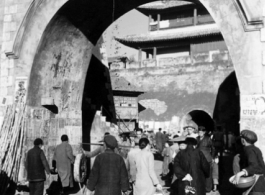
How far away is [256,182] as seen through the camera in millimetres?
4559

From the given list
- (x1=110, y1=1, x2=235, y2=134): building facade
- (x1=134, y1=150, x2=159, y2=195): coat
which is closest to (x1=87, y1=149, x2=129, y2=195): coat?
(x1=134, y1=150, x2=159, y2=195): coat

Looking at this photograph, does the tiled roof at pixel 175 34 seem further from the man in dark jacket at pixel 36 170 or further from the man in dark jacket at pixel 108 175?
the man in dark jacket at pixel 108 175

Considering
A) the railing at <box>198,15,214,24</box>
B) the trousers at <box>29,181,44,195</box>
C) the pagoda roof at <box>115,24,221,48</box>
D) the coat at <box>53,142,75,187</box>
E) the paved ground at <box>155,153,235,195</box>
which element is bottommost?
the paved ground at <box>155,153,235,195</box>

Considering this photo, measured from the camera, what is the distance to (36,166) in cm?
643

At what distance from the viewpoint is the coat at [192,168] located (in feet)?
17.0

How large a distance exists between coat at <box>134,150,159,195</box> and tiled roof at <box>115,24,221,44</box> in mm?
23103

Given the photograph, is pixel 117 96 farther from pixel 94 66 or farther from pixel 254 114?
pixel 254 114

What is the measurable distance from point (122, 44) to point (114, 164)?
28.7 meters

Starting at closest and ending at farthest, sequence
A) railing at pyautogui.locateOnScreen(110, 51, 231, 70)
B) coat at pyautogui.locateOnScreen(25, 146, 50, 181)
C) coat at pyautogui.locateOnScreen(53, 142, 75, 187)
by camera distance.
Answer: coat at pyautogui.locateOnScreen(25, 146, 50, 181) → coat at pyautogui.locateOnScreen(53, 142, 75, 187) → railing at pyautogui.locateOnScreen(110, 51, 231, 70)

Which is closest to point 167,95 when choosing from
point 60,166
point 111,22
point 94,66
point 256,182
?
point 94,66

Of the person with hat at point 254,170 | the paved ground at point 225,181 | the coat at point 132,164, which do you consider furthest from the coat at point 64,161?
the person with hat at point 254,170

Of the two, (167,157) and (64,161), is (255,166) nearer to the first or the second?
(64,161)

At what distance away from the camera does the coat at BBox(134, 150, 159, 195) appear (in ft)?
18.1

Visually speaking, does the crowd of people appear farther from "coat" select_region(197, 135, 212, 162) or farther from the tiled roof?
the tiled roof
